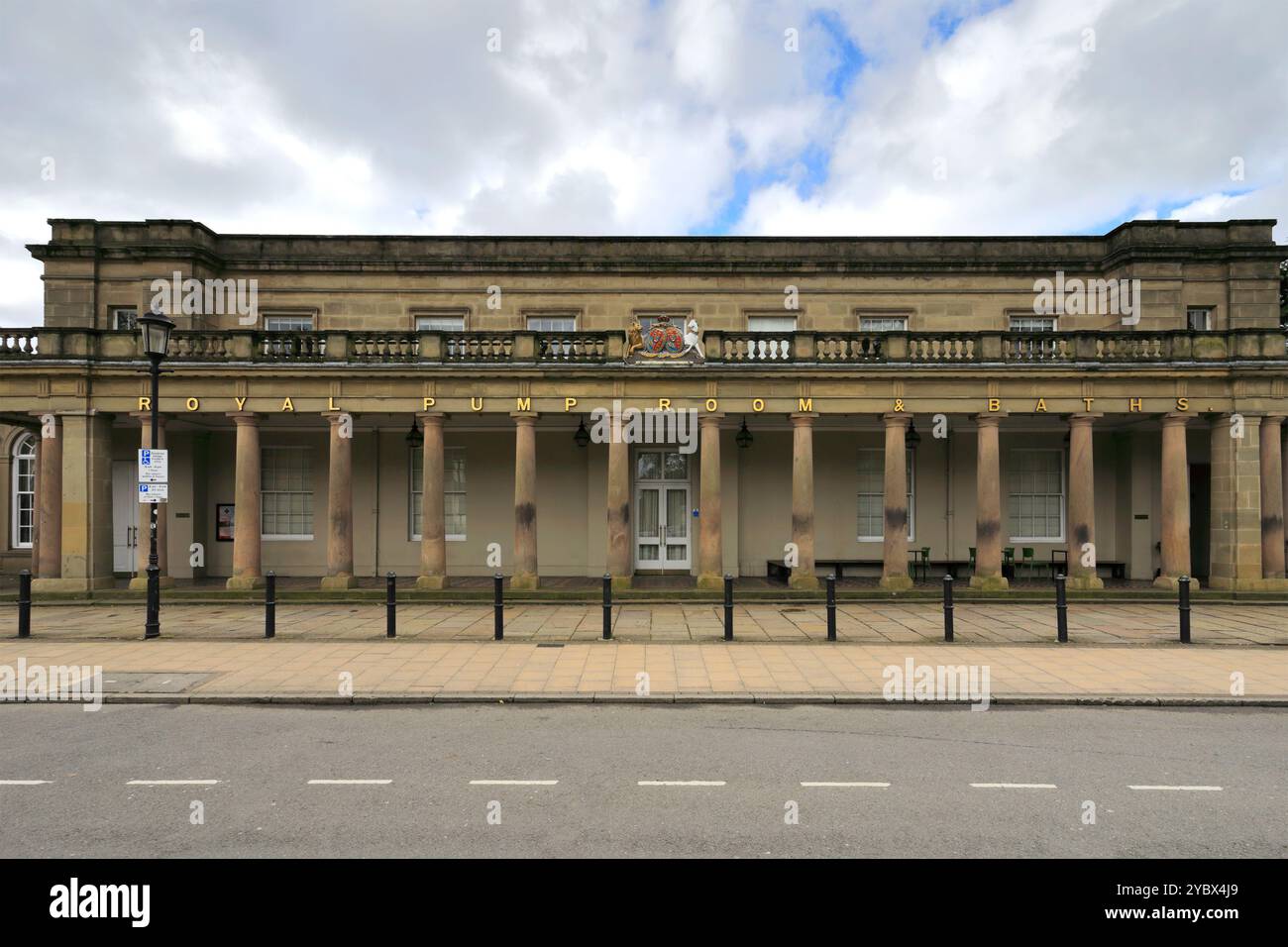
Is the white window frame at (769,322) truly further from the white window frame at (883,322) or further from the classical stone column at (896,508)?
the classical stone column at (896,508)

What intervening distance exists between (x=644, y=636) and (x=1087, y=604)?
1088 cm

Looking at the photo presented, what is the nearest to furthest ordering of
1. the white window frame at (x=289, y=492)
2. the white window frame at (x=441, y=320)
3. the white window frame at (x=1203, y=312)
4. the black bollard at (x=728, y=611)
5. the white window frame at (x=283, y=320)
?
the black bollard at (x=728, y=611), the white window frame at (x=1203, y=312), the white window frame at (x=289, y=492), the white window frame at (x=283, y=320), the white window frame at (x=441, y=320)

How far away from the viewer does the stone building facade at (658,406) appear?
16.7m

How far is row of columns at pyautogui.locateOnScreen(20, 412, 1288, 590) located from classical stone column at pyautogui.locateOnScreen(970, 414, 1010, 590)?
0.02m

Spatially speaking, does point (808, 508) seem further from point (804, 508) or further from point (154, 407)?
point (154, 407)

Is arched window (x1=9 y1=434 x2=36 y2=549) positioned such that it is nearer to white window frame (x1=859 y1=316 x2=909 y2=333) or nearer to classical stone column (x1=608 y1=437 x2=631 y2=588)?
classical stone column (x1=608 y1=437 x2=631 y2=588)

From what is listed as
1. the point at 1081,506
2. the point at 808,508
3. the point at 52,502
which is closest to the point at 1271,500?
the point at 1081,506

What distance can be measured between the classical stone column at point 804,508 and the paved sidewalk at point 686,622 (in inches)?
43.7

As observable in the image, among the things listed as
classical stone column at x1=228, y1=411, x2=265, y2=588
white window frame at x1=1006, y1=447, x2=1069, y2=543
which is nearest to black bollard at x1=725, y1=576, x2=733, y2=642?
classical stone column at x1=228, y1=411, x2=265, y2=588

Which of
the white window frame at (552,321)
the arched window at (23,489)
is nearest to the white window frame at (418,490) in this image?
the white window frame at (552,321)

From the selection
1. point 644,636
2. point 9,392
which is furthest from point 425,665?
point 9,392

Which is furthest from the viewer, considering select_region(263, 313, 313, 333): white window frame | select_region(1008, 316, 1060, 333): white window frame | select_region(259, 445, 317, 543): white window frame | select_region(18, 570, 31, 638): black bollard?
select_region(263, 313, 313, 333): white window frame

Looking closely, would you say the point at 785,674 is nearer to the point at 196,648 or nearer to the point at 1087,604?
the point at 196,648

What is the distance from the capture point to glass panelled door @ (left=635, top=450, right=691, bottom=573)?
66.0 feet
